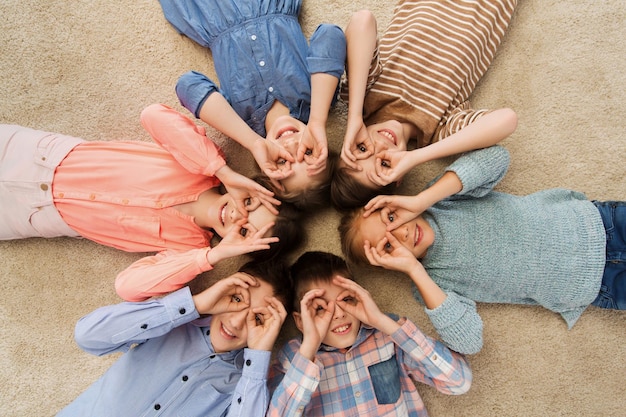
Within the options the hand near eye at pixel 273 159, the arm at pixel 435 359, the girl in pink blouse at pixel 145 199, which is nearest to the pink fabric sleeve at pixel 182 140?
the girl in pink blouse at pixel 145 199

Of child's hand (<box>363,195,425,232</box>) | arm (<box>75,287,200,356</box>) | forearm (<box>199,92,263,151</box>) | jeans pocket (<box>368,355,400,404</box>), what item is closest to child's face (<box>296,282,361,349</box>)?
jeans pocket (<box>368,355,400,404</box>)

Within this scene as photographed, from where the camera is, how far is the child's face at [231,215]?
41.1 inches

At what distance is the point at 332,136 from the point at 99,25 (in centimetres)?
80

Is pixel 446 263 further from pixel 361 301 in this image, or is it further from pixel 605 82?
pixel 605 82

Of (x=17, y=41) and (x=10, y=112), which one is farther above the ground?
(x=17, y=41)

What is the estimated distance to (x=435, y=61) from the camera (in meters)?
1.10

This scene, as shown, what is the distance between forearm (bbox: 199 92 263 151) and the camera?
3.47 ft

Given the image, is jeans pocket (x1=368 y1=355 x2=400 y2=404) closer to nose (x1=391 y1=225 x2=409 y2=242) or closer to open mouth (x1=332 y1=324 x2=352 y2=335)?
open mouth (x1=332 y1=324 x2=352 y2=335)

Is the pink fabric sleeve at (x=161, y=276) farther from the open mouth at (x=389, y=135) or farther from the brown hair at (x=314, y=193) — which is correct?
the open mouth at (x=389, y=135)

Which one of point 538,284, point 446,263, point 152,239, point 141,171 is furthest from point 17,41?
Answer: point 538,284

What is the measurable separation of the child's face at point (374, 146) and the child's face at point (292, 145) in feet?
0.32

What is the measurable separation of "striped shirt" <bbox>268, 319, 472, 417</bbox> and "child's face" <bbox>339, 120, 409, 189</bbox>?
0.39 meters

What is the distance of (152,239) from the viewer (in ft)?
3.71

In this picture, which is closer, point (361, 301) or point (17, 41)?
point (361, 301)
